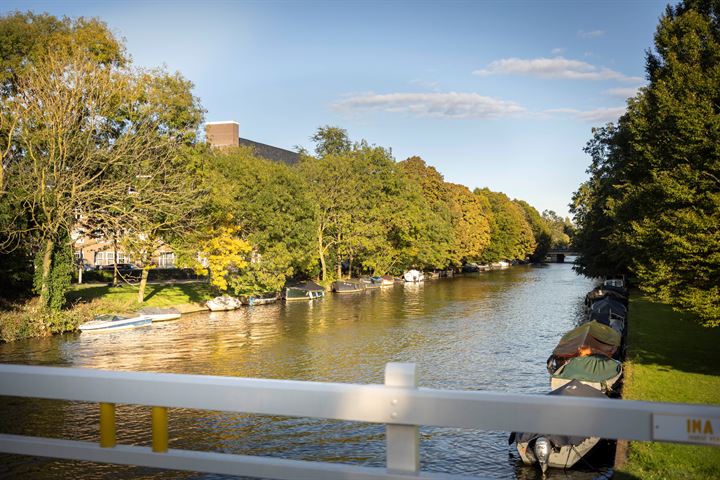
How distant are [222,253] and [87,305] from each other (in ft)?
40.9

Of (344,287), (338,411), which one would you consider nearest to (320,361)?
(338,411)

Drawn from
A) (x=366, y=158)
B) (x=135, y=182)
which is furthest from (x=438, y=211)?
(x=135, y=182)

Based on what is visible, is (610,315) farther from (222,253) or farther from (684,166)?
(222,253)

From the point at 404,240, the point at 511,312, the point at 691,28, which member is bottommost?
the point at 511,312

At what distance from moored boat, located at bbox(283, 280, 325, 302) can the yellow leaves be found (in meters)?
6.96

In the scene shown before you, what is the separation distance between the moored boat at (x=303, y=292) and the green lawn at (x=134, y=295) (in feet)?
24.1

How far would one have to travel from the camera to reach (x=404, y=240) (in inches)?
3457

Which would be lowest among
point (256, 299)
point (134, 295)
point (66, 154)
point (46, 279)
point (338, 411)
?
point (256, 299)

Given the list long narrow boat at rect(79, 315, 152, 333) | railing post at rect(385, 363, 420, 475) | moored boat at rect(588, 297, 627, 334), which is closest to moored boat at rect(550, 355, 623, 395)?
moored boat at rect(588, 297, 627, 334)

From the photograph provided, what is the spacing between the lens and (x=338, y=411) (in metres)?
3.58

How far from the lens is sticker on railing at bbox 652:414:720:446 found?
301cm

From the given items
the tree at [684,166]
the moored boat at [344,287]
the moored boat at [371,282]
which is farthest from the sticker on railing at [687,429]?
the moored boat at [371,282]

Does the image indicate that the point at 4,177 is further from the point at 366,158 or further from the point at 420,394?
the point at 366,158

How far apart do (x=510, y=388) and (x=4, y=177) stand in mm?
31913
